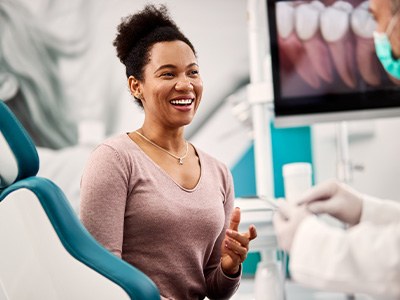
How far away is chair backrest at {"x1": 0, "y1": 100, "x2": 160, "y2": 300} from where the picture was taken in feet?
3.19

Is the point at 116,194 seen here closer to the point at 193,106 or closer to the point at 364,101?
the point at 193,106

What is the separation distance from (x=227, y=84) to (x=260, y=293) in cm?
232

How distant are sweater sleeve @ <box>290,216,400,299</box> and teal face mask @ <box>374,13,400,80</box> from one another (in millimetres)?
878

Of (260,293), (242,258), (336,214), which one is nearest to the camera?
(336,214)

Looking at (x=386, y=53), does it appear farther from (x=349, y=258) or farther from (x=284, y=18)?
(x=349, y=258)

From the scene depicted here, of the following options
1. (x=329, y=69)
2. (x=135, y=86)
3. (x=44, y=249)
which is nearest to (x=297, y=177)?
(x=329, y=69)

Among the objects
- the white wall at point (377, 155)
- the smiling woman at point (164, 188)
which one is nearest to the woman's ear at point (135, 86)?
the smiling woman at point (164, 188)

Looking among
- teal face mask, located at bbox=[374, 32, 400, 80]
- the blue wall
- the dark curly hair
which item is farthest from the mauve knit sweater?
the blue wall

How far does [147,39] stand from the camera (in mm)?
1527

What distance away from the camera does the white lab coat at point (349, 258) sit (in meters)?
0.81

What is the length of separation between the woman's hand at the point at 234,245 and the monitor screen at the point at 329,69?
0.39 metres

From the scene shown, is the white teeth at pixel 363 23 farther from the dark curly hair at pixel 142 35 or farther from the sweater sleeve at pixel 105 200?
the sweater sleeve at pixel 105 200

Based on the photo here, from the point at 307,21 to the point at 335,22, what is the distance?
8 centimetres

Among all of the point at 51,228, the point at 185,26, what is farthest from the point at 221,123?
the point at 51,228
